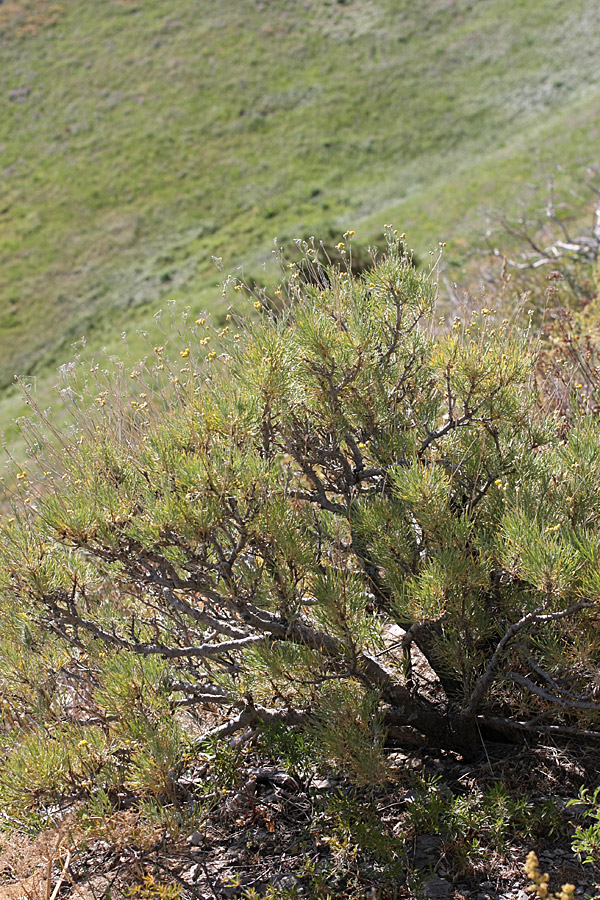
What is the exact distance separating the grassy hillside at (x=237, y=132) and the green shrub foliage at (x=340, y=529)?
50.9 ft

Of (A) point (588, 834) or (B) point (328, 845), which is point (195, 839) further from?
(A) point (588, 834)

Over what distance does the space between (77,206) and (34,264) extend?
3164mm

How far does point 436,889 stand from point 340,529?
1.41 metres

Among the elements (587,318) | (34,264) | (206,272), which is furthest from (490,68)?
(587,318)

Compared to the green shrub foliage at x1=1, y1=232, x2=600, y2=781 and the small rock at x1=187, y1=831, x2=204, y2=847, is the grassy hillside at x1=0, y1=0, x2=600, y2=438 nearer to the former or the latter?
the green shrub foliage at x1=1, y1=232, x2=600, y2=781

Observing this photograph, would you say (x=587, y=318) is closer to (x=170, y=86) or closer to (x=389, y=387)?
(x=389, y=387)

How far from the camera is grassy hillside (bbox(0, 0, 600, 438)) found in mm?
22516

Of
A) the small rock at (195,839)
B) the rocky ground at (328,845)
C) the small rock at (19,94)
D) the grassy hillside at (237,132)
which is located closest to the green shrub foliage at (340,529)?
the rocky ground at (328,845)

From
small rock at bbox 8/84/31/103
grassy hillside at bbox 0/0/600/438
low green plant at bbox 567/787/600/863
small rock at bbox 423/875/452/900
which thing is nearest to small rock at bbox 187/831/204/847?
small rock at bbox 423/875/452/900

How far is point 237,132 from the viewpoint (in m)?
29.1

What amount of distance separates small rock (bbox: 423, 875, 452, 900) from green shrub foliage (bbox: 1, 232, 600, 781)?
1.53 feet

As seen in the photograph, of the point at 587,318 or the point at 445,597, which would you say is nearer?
the point at 445,597

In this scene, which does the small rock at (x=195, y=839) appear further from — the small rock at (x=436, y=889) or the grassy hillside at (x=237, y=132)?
the grassy hillside at (x=237, y=132)

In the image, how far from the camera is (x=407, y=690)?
3.17 metres
